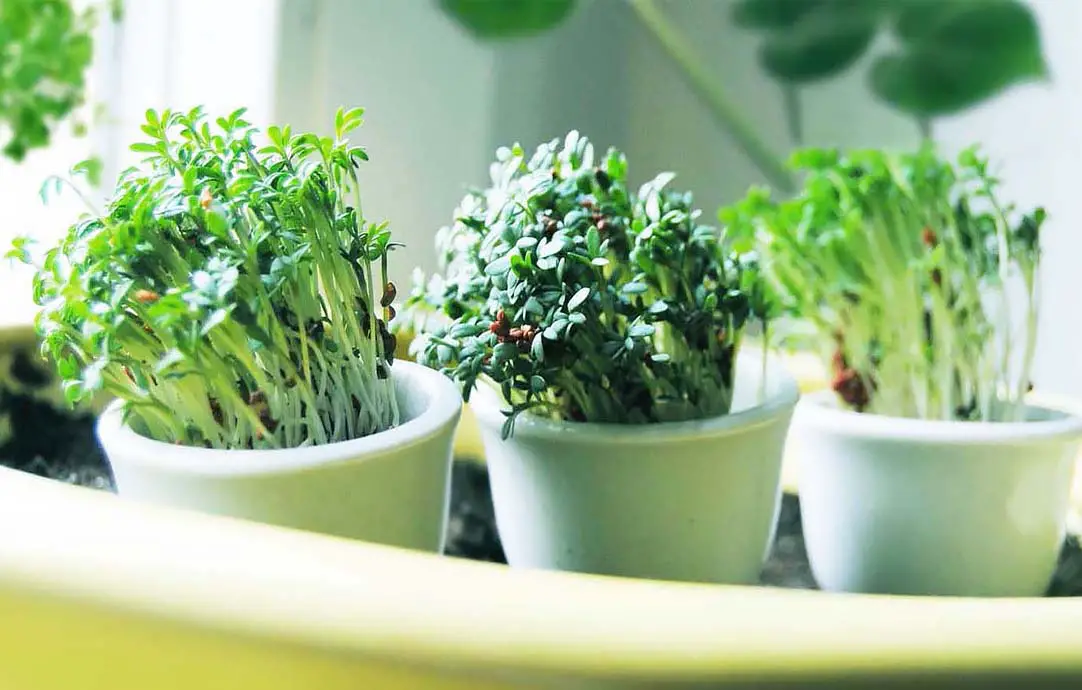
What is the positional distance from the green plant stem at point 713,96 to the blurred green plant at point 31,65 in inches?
22.0

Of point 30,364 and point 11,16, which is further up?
point 11,16

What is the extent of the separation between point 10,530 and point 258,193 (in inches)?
6.7

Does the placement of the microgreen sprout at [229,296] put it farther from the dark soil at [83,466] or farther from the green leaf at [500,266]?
the dark soil at [83,466]

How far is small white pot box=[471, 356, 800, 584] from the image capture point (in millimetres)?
425

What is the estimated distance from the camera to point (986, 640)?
23cm

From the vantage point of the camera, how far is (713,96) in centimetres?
81

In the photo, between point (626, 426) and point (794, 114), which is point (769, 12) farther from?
point (626, 426)

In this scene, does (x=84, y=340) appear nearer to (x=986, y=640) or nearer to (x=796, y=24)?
(x=986, y=640)

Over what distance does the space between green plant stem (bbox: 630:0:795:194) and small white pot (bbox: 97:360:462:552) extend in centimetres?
48

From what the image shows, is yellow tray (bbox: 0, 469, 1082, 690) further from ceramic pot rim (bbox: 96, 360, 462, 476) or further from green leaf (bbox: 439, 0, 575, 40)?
green leaf (bbox: 439, 0, 575, 40)

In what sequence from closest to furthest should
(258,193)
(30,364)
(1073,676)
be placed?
(1073,676)
(258,193)
(30,364)

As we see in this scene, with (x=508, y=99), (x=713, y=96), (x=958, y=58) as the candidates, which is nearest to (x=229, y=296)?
(x=508, y=99)

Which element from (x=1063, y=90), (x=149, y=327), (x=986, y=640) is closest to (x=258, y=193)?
(x=149, y=327)

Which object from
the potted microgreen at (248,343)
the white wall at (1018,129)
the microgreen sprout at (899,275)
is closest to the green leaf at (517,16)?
the white wall at (1018,129)
